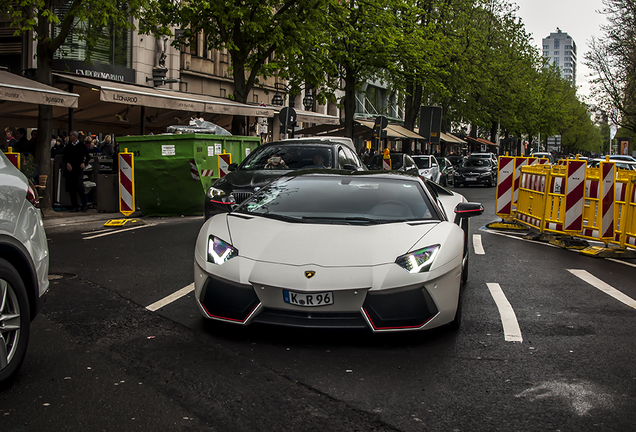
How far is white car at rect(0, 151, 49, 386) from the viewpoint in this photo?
13.4ft

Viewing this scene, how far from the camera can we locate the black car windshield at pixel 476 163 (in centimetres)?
3794

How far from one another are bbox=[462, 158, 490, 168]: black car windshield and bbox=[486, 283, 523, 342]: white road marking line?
3085cm

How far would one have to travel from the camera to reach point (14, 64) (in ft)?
79.0

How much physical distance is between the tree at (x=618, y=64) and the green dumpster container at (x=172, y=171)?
96.8 ft

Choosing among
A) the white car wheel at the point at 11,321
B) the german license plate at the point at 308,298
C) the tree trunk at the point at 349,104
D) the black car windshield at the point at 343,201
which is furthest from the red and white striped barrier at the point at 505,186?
the tree trunk at the point at 349,104

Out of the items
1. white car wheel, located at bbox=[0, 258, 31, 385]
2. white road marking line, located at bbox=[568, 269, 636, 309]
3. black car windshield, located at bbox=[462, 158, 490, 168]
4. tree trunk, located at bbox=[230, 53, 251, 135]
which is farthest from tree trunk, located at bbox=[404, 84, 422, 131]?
white car wheel, located at bbox=[0, 258, 31, 385]

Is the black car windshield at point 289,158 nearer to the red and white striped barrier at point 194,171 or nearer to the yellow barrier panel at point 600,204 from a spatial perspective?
the red and white striped barrier at point 194,171

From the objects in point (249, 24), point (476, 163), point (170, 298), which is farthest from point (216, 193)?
point (476, 163)

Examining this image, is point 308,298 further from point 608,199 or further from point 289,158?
point 608,199

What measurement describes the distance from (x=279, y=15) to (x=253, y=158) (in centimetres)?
1230

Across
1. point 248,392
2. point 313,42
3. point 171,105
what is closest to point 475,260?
point 248,392

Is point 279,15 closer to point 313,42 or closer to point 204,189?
point 313,42

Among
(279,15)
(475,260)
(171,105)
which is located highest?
(279,15)

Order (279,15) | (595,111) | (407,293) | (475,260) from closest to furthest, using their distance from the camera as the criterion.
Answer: (407,293), (475,260), (279,15), (595,111)
